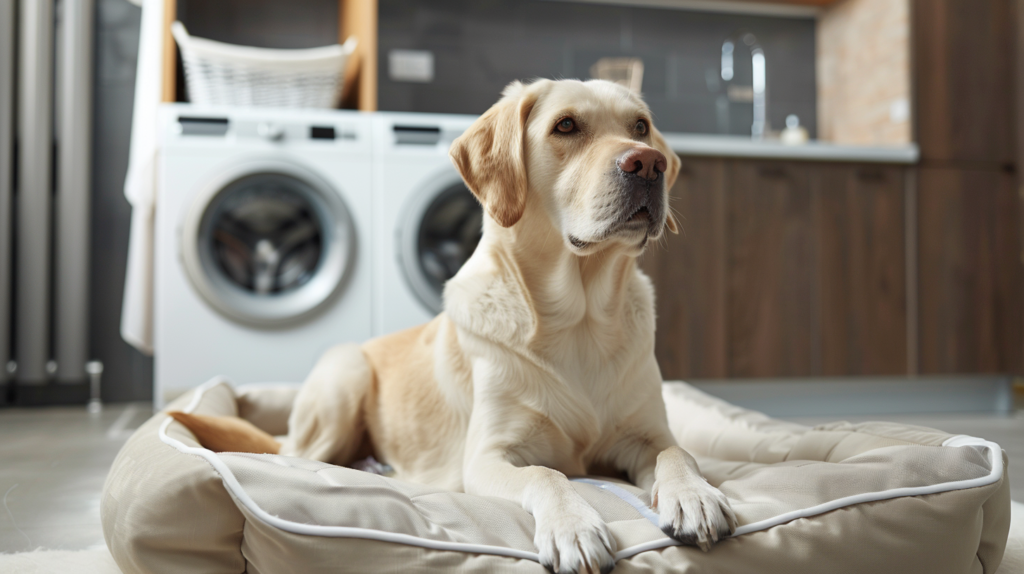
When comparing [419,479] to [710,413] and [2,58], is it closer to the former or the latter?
[710,413]

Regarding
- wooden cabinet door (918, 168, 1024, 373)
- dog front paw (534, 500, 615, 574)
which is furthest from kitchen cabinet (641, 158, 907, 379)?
dog front paw (534, 500, 615, 574)

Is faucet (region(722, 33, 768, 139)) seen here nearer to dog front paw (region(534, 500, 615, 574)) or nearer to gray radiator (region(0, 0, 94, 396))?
gray radiator (region(0, 0, 94, 396))

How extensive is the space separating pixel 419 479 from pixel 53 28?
3.18m

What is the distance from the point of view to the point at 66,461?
1.97 meters

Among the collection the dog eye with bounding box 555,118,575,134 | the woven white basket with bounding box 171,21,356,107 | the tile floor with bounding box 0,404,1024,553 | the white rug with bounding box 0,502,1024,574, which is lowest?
the tile floor with bounding box 0,404,1024,553

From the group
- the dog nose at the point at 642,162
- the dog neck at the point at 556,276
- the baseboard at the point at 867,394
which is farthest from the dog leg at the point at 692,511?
the baseboard at the point at 867,394

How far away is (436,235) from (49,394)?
6.71ft

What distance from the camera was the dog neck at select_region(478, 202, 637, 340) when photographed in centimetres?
119

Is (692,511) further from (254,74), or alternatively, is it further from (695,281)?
(254,74)

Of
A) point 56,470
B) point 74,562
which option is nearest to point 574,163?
point 74,562

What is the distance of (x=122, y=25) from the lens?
3400 millimetres

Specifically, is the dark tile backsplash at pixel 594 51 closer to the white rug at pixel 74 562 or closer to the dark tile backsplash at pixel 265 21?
the dark tile backsplash at pixel 265 21

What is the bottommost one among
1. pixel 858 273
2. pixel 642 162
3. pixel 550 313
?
pixel 550 313

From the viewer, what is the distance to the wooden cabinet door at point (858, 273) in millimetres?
3178
